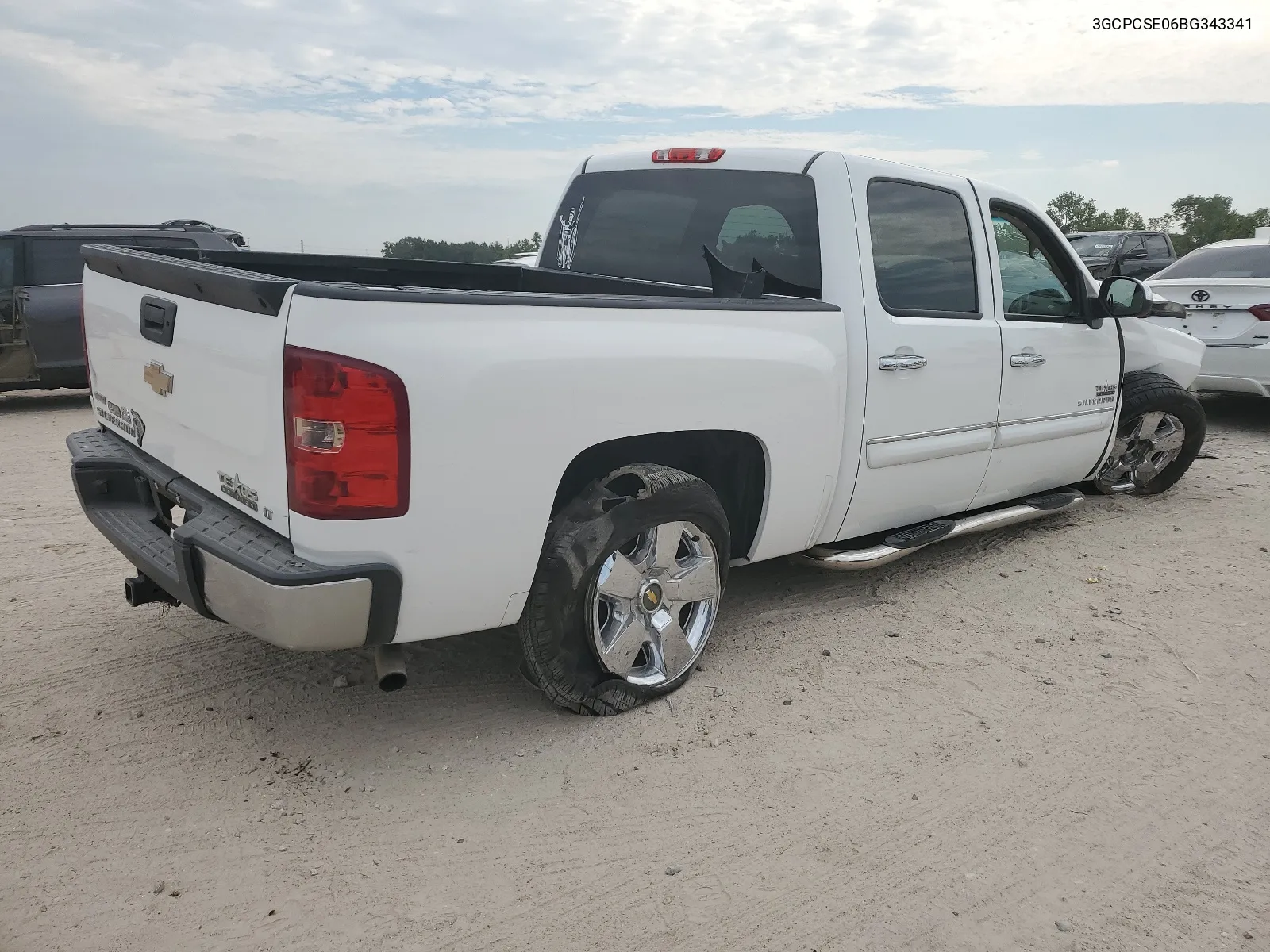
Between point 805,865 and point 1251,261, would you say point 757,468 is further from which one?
point 1251,261

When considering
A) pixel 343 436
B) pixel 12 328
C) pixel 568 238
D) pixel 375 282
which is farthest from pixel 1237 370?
pixel 12 328

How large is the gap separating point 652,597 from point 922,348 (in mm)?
1552

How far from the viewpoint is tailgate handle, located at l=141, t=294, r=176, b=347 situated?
9.86ft

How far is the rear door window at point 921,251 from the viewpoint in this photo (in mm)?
3949

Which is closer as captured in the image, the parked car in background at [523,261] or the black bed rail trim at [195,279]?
the black bed rail trim at [195,279]

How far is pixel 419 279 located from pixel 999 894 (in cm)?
342

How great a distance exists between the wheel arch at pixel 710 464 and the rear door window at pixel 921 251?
88 cm

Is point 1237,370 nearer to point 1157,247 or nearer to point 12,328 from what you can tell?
point 1157,247

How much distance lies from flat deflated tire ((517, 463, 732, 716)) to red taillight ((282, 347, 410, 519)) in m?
0.65

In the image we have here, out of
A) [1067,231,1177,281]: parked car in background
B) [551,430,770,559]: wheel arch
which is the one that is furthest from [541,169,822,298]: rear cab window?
[1067,231,1177,281]: parked car in background

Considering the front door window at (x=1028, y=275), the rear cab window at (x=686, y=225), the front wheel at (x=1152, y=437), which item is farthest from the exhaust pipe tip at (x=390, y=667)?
the front wheel at (x=1152, y=437)

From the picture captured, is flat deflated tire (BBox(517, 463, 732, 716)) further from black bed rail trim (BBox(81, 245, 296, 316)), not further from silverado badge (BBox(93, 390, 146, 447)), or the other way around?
silverado badge (BBox(93, 390, 146, 447))

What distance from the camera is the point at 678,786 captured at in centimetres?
299

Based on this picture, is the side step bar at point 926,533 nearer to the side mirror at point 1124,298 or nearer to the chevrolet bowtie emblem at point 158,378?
the side mirror at point 1124,298
